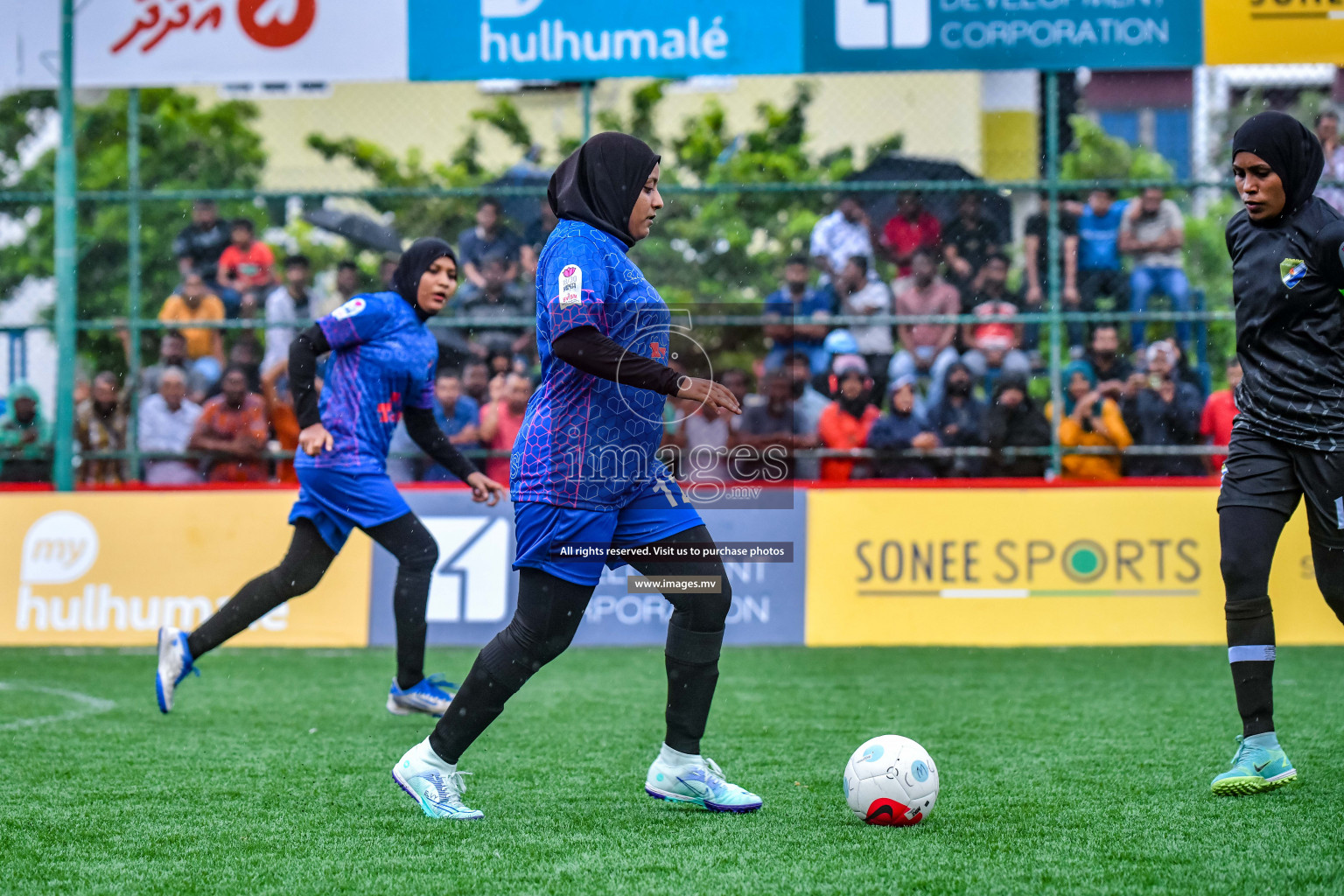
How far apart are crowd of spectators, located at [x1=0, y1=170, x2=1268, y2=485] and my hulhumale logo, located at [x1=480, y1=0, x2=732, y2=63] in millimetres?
1189

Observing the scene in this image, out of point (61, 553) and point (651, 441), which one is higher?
point (651, 441)

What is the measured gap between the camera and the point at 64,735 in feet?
19.1

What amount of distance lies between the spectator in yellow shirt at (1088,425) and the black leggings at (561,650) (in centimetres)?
626

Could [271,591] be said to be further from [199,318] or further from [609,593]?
[199,318]

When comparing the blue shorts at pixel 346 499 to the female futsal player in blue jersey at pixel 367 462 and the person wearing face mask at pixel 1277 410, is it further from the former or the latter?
the person wearing face mask at pixel 1277 410

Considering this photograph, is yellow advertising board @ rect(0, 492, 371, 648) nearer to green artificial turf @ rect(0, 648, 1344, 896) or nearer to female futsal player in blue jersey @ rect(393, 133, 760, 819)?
green artificial turf @ rect(0, 648, 1344, 896)

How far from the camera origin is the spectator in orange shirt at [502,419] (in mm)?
10125

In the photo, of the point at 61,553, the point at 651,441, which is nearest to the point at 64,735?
the point at 651,441

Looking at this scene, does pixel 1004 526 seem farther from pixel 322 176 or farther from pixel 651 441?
pixel 322 176

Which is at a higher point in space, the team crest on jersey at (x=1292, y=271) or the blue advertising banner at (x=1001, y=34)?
the blue advertising banner at (x=1001, y=34)

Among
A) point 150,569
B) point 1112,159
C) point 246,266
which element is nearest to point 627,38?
point 246,266

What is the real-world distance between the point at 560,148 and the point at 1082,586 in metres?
7.79

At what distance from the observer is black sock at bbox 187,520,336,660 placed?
6301 mm

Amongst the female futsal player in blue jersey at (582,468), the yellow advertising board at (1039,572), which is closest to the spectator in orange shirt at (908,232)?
the yellow advertising board at (1039,572)
